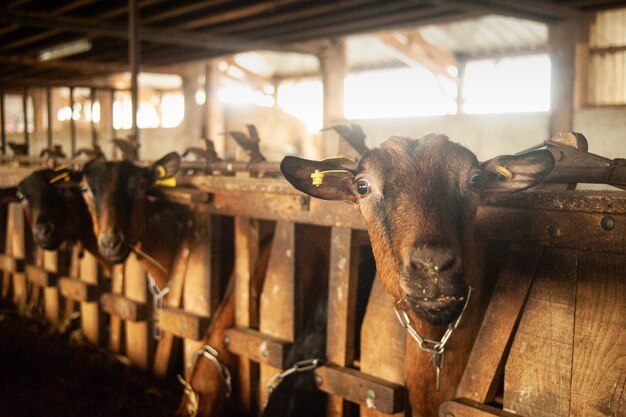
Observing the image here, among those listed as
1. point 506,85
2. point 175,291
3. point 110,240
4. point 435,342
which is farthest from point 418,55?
point 435,342

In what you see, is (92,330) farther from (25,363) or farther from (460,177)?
(460,177)

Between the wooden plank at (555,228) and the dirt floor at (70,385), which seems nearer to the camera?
the wooden plank at (555,228)

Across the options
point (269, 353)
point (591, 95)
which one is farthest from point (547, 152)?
point (591, 95)

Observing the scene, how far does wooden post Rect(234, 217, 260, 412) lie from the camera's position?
3857 millimetres

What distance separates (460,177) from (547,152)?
357 mm

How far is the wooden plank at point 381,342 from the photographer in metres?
3.01

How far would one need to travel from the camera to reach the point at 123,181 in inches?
170

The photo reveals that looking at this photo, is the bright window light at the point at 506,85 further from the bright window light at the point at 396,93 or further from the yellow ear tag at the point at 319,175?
the yellow ear tag at the point at 319,175

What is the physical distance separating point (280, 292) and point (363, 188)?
1.19 m

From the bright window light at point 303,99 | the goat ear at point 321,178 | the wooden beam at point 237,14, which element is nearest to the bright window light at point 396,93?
the bright window light at point 303,99

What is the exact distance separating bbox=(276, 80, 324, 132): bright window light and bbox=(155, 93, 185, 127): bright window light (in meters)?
5.90

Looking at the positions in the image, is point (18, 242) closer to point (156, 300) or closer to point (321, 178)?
point (156, 300)

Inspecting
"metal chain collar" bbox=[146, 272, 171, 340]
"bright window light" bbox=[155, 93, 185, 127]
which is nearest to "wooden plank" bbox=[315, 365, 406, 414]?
"metal chain collar" bbox=[146, 272, 171, 340]

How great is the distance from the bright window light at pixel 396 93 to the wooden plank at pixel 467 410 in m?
16.5
